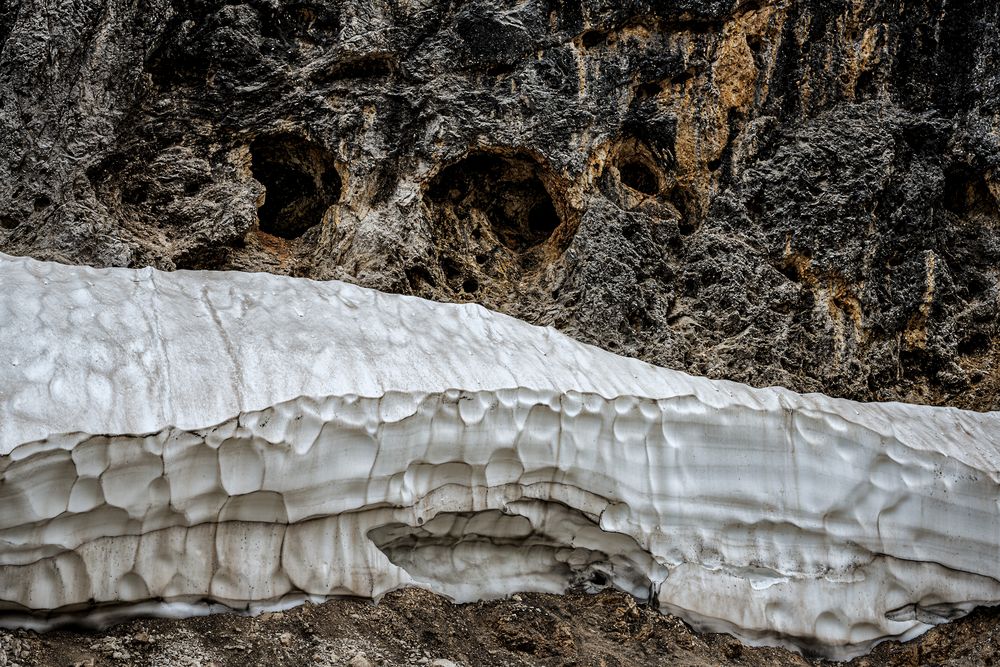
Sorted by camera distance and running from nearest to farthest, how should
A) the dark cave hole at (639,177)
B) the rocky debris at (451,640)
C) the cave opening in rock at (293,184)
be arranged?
the rocky debris at (451,640) → the cave opening in rock at (293,184) → the dark cave hole at (639,177)

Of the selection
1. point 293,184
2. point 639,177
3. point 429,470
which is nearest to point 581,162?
point 639,177

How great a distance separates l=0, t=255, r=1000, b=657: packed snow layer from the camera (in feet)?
8.83

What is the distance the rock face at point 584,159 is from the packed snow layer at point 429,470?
47 cm

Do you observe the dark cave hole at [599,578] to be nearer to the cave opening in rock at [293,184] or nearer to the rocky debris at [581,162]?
the rocky debris at [581,162]

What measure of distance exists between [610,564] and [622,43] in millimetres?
2203

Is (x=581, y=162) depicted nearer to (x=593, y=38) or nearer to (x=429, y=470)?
(x=593, y=38)

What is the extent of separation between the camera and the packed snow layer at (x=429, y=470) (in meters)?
2.69

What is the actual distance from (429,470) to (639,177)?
1858 mm

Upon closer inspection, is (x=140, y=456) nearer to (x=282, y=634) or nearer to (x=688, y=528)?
(x=282, y=634)

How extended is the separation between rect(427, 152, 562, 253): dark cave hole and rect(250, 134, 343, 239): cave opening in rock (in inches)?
18.0

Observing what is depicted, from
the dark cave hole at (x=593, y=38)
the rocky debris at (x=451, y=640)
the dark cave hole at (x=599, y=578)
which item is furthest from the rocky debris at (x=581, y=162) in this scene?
the dark cave hole at (x=599, y=578)

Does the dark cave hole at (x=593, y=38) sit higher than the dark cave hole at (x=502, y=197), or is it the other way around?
the dark cave hole at (x=593, y=38)

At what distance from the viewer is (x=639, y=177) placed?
4.34 meters

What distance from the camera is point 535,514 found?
3.29 metres
